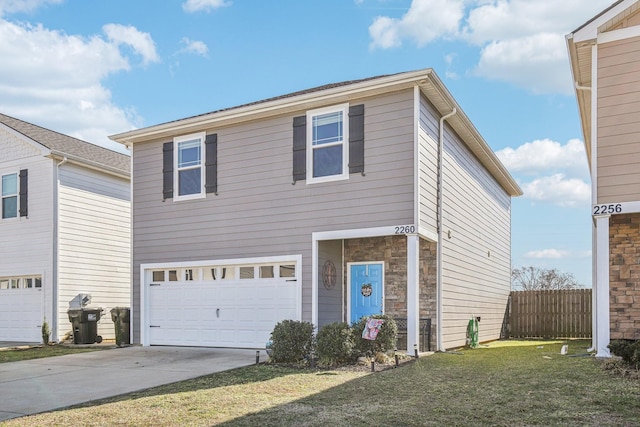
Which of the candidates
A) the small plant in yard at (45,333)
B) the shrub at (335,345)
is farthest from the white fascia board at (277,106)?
the small plant in yard at (45,333)

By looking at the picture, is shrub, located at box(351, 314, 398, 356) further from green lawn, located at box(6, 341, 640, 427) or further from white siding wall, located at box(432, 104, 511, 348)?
white siding wall, located at box(432, 104, 511, 348)

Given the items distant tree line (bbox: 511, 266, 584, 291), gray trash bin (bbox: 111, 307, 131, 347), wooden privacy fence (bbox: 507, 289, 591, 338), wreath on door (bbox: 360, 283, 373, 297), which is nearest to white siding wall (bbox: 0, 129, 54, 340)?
gray trash bin (bbox: 111, 307, 131, 347)

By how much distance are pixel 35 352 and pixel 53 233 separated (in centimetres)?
375

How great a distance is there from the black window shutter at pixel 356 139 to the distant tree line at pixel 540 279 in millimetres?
19663

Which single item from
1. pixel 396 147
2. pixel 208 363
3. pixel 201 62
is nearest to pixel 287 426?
pixel 208 363

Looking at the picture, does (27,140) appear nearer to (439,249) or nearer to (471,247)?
(439,249)

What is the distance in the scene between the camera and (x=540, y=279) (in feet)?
96.5

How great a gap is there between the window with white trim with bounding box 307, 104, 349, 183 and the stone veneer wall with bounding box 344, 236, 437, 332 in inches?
68.7

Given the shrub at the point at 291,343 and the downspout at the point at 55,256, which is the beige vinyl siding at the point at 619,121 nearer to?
the shrub at the point at 291,343

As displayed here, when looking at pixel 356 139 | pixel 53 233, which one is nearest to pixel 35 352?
pixel 53 233

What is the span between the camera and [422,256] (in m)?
12.1

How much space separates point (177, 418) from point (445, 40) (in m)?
8.87

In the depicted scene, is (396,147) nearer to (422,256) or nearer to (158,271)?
(422,256)

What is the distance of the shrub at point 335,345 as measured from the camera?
979 cm
